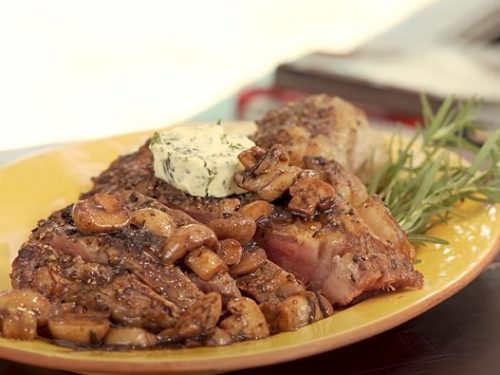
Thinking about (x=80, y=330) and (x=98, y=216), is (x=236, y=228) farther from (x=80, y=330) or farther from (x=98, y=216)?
(x=80, y=330)

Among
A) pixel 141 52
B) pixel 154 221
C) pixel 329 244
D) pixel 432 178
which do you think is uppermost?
pixel 154 221

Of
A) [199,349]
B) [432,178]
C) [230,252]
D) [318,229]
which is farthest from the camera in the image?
[432,178]

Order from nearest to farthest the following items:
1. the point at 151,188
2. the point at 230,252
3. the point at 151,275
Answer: the point at 151,275, the point at 230,252, the point at 151,188

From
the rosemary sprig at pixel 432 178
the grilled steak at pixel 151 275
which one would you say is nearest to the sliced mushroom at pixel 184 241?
the grilled steak at pixel 151 275

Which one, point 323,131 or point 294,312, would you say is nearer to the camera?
point 294,312

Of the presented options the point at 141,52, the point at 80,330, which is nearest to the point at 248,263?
the point at 80,330

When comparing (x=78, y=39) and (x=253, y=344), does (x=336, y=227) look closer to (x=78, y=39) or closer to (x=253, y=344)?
(x=253, y=344)

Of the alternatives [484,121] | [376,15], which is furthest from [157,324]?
[376,15]

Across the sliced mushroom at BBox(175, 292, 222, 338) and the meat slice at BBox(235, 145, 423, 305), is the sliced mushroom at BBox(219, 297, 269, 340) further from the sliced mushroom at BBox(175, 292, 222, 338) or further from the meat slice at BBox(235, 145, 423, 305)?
the meat slice at BBox(235, 145, 423, 305)
